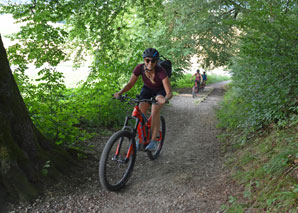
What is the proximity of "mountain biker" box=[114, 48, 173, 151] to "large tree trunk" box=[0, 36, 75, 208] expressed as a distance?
1557mm

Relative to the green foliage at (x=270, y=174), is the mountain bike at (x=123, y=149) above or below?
above

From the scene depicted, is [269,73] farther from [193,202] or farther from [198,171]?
[193,202]

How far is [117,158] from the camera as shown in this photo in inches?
159

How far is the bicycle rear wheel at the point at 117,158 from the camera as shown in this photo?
3.73 m

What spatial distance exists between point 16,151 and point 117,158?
1.44 metres

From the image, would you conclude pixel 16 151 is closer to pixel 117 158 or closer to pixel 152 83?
pixel 117 158

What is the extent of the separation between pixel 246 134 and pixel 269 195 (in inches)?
117

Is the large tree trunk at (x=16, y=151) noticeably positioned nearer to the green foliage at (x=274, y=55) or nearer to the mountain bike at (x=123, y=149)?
the mountain bike at (x=123, y=149)

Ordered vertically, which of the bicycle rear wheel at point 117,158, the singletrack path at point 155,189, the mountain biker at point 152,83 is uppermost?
the mountain biker at point 152,83

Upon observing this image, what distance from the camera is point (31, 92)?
5.56 m

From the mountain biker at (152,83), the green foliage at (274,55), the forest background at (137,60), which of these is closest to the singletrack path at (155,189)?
the forest background at (137,60)

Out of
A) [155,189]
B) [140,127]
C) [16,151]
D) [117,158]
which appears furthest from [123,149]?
[16,151]

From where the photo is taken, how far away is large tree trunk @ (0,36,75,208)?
3.27 meters

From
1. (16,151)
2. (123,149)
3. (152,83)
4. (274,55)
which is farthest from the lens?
(152,83)
